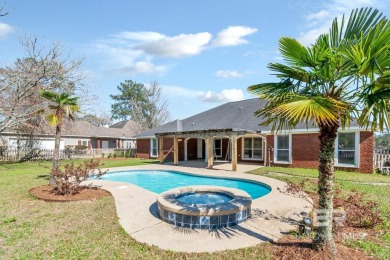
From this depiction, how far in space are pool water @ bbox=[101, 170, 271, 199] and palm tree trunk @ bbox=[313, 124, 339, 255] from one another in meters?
6.95

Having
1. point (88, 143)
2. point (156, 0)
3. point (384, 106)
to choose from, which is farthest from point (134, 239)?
point (88, 143)

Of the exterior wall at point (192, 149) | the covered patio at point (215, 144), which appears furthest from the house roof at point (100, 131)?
the covered patio at point (215, 144)

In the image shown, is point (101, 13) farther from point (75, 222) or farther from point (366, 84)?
point (366, 84)

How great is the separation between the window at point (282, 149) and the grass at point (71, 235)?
44.5 feet

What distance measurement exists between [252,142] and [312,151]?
18.1 feet

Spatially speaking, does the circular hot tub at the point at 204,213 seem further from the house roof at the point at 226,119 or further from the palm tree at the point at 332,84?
the house roof at the point at 226,119

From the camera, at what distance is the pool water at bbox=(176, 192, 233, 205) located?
8.84 meters

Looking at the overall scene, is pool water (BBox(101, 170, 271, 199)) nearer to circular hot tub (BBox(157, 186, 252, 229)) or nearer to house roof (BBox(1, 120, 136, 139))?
circular hot tub (BBox(157, 186, 252, 229))

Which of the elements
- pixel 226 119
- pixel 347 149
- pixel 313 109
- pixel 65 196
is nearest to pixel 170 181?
pixel 65 196

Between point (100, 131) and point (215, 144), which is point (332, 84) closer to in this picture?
point (215, 144)

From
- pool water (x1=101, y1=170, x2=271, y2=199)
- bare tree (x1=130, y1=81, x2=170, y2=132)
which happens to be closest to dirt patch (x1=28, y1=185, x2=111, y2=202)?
pool water (x1=101, y1=170, x2=271, y2=199)

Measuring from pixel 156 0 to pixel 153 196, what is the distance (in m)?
9.63

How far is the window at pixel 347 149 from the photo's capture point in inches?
609

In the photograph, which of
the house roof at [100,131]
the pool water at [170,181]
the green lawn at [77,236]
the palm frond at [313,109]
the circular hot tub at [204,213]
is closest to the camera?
the palm frond at [313,109]
